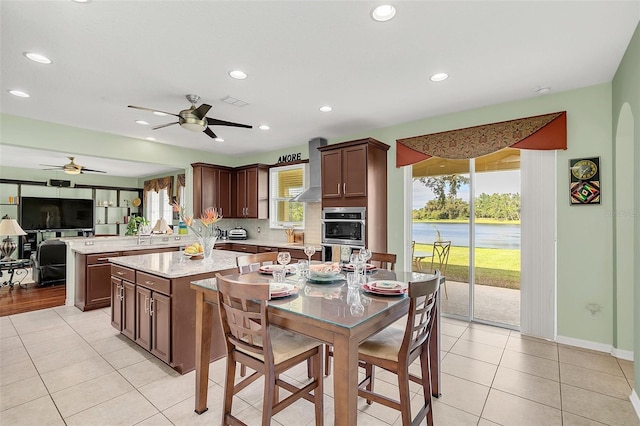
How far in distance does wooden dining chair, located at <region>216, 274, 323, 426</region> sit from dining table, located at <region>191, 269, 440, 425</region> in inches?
5.1

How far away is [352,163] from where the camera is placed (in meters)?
4.26

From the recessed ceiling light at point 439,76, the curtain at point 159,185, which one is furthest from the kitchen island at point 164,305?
the curtain at point 159,185

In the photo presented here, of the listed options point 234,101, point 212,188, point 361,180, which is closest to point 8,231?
point 212,188

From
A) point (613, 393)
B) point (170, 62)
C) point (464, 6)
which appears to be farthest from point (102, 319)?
point (613, 393)

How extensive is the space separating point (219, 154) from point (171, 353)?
471 centimetres

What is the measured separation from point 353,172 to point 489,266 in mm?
2185

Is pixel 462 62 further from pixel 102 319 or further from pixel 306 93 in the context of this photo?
pixel 102 319

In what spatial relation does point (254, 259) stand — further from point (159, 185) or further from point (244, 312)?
point (159, 185)

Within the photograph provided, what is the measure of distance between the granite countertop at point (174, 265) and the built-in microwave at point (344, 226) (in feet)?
5.33

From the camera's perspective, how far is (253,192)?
6090mm

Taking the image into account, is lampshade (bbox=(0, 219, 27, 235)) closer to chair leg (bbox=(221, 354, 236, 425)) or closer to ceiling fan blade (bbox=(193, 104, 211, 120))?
ceiling fan blade (bbox=(193, 104, 211, 120))

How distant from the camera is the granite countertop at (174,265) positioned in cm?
266

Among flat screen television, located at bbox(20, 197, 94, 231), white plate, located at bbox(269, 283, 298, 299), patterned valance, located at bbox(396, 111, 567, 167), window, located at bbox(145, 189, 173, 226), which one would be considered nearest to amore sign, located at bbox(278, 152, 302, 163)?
patterned valance, located at bbox(396, 111, 567, 167)

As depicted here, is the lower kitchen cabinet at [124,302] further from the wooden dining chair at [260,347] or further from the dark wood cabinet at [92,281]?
the wooden dining chair at [260,347]
